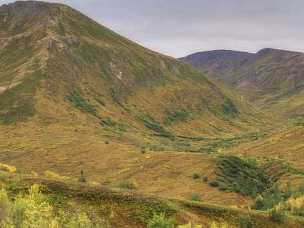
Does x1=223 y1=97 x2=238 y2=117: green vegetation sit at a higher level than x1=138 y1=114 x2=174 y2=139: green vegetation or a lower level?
higher

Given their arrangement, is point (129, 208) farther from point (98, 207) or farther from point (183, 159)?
point (183, 159)

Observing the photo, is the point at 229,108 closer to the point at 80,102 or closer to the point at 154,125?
the point at 154,125

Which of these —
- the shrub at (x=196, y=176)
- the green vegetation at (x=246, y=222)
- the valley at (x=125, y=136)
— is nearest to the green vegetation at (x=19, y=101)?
the valley at (x=125, y=136)

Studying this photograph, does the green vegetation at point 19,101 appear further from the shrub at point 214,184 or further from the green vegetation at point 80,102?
the shrub at point 214,184

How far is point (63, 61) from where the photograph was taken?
468 feet

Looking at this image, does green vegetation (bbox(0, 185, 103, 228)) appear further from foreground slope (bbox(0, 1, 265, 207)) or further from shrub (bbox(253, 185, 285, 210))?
foreground slope (bbox(0, 1, 265, 207))

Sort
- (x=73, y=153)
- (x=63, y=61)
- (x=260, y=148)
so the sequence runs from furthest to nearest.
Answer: (x=63, y=61) < (x=260, y=148) < (x=73, y=153)

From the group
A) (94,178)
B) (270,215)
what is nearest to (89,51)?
(94,178)

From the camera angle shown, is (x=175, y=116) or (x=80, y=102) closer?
(x=80, y=102)

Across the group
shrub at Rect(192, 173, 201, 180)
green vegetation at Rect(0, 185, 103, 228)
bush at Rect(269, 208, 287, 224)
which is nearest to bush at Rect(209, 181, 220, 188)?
shrub at Rect(192, 173, 201, 180)

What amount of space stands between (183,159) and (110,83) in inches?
3254

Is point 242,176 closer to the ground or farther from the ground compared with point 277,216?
closer to the ground

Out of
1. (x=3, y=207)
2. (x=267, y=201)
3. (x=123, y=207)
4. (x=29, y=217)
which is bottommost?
(x=267, y=201)

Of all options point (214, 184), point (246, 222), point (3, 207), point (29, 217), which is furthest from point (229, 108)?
point (29, 217)
